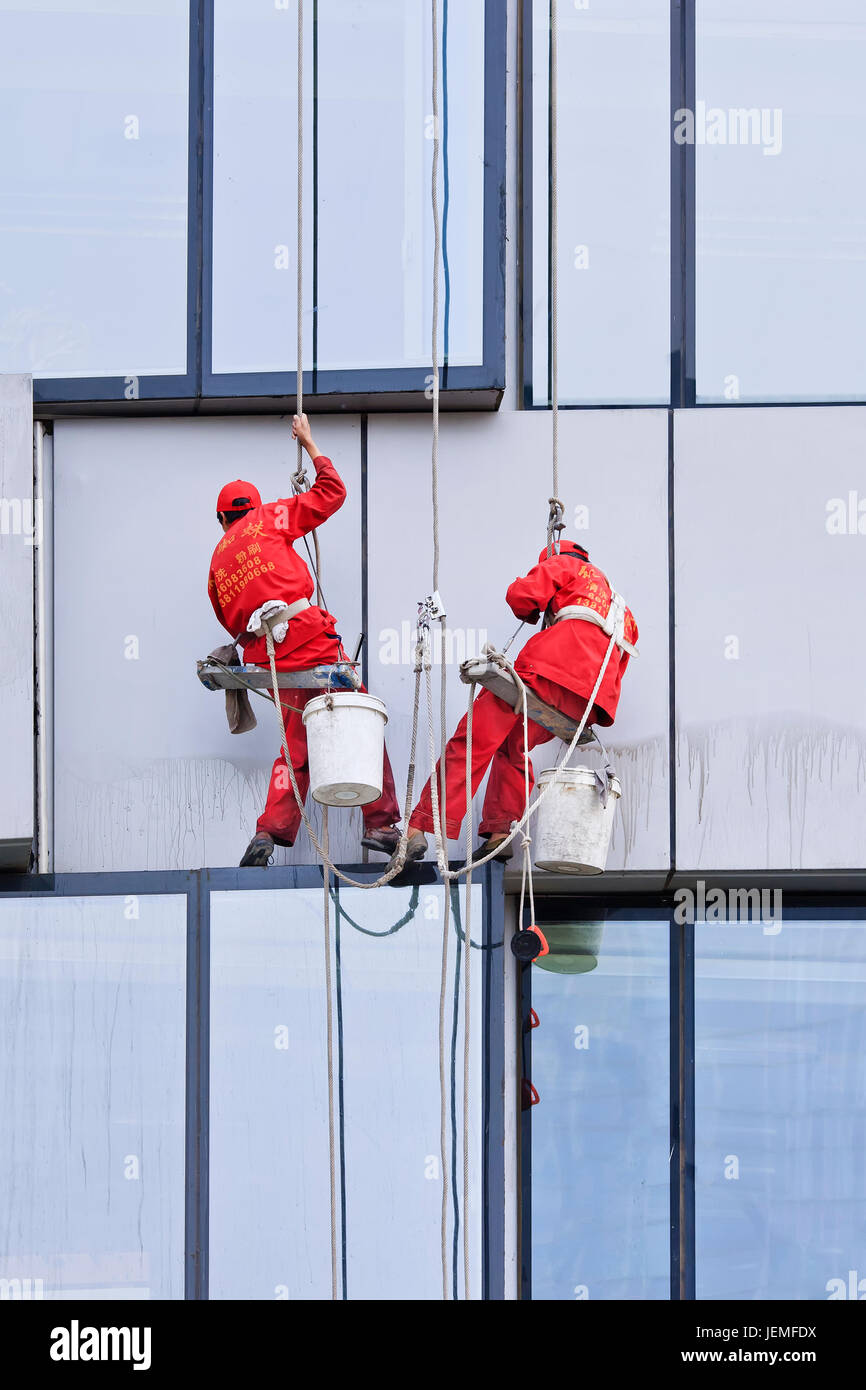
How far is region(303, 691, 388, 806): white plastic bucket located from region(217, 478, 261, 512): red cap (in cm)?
110

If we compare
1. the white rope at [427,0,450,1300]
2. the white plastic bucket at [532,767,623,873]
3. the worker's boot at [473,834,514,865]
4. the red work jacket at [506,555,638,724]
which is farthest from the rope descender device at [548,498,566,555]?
the worker's boot at [473,834,514,865]

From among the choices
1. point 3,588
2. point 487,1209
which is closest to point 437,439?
point 3,588

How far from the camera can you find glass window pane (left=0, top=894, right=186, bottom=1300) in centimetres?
988

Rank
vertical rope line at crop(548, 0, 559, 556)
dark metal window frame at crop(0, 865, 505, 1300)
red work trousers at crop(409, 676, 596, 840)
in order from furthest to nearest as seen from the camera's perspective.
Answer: vertical rope line at crop(548, 0, 559, 556) → red work trousers at crop(409, 676, 596, 840) → dark metal window frame at crop(0, 865, 505, 1300)

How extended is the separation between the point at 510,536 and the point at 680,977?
7.41 feet

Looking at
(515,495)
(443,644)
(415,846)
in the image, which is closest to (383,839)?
(415,846)

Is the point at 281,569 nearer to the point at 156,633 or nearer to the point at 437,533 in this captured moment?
the point at 437,533

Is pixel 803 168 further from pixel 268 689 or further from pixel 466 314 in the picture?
pixel 268 689

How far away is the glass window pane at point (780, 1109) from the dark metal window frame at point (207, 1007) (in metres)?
1.13

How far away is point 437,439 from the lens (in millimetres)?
10594

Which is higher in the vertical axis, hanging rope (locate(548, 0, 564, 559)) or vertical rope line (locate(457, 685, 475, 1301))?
hanging rope (locate(548, 0, 564, 559))

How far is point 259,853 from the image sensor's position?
33.5 feet

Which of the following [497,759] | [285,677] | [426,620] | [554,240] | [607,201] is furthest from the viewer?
[607,201]

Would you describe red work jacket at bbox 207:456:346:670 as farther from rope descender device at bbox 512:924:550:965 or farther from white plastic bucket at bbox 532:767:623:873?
rope descender device at bbox 512:924:550:965
